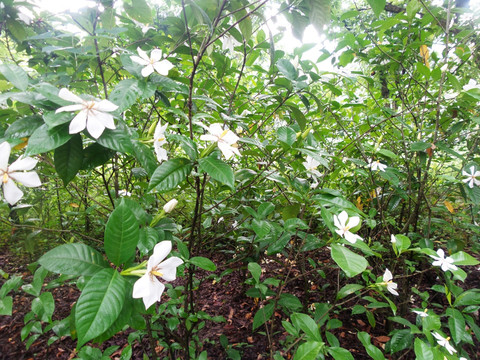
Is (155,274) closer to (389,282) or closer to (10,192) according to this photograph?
(10,192)

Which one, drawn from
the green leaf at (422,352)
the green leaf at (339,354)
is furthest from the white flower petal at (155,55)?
the green leaf at (422,352)

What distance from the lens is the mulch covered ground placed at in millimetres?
1645

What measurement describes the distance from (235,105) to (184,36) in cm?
58

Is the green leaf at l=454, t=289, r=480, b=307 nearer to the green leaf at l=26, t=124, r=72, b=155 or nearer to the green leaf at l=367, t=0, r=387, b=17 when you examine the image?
the green leaf at l=367, t=0, r=387, b=17

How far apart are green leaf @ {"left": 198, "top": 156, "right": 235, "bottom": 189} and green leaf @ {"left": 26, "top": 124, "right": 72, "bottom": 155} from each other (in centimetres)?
33

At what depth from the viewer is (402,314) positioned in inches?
67.3

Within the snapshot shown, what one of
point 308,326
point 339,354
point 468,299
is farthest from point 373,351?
point 468,299

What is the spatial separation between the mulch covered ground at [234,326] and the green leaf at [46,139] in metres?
1.21

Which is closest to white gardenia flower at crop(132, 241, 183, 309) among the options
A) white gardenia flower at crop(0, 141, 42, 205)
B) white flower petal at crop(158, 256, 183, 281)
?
white flower petal at crop(158, 256, 183, 281)

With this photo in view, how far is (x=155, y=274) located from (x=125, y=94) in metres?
0.48

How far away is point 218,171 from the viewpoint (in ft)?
2.24

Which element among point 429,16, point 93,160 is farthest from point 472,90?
point 93,160

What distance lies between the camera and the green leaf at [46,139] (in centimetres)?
55

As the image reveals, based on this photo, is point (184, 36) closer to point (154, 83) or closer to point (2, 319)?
point (154, 83)
